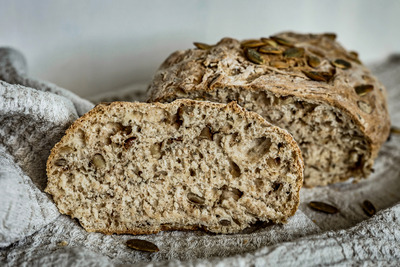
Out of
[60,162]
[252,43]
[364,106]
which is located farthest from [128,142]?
[364,106]

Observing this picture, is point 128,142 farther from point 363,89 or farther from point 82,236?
point 363,89

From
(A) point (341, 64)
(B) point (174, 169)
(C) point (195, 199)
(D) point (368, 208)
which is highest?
(A) point (341, 64)

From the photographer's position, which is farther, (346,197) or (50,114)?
(346,197)

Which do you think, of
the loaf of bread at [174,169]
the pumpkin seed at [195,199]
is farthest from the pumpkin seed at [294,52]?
the pumpkin seed at [195,199]

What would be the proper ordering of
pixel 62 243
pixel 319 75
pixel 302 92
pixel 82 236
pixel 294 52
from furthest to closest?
pixel 294 52, pixel 319 75, pixel 302 92, pixel 82 236, pixel 62 243

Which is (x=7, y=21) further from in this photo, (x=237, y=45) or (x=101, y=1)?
(x=237, y=45)

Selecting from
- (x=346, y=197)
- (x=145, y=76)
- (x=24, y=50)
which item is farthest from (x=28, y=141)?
(x=346, y=197)
